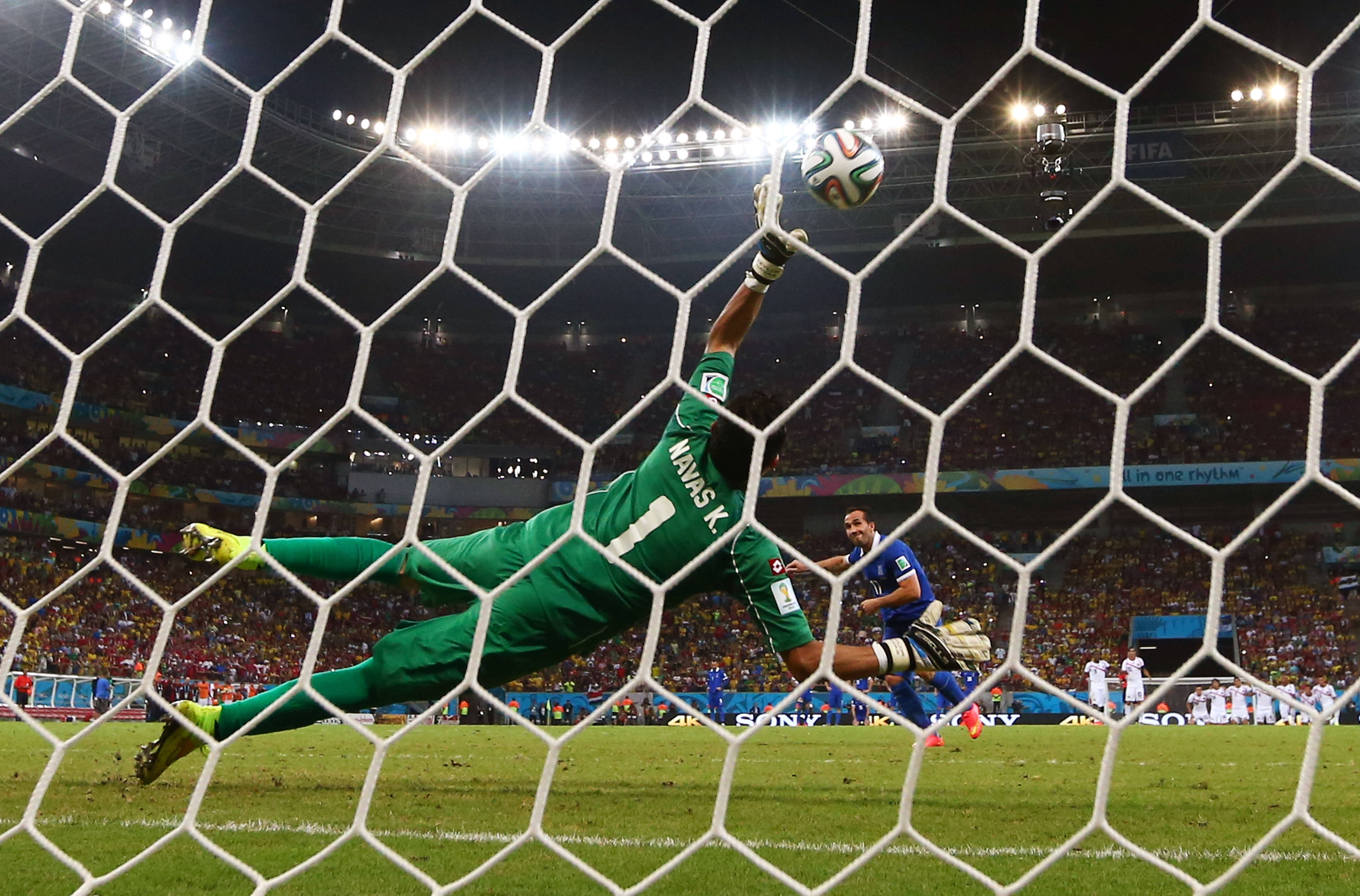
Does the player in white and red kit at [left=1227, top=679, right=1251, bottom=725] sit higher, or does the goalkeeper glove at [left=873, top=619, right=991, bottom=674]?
the goalkeeper glove at [left=873, top=619, right=991, bottom=674]

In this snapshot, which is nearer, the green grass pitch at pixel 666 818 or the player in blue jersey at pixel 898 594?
the green grass pitch at pixel 666 818

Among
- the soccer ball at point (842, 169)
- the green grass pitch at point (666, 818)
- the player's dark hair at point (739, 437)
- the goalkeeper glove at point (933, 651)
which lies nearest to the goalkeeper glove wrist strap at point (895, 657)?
the goalkeeper glove at point (933, 651)

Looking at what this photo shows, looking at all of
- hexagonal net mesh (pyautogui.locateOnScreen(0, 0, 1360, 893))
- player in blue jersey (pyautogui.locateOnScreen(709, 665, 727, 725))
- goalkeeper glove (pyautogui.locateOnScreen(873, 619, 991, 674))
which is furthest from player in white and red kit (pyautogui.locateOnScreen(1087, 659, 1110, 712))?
hexagonal net mesh (pyautogui.locateOnScreen(0, 0, 1360, 893))

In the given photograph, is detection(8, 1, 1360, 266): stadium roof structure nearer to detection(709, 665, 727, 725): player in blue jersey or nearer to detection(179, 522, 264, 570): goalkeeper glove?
detection(709, 665, 727, 725): player in blue jersey

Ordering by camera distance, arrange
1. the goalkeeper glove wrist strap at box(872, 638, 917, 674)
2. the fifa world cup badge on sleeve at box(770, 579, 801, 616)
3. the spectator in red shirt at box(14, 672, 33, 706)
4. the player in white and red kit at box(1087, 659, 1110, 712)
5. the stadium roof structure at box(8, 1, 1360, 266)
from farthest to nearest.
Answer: the stadium roof structure at box(8, 1, 1360, 266) < the player in white and red kit at box(1087, 659, 1110, 712) < the spectator in red shirt at box(14, 672, 33, 706) < the goalkeeper glove wrist strap at box(872, 638, 917, 674) < the fifa world cup badge on sleeve at box(770, 579, 801, 616)

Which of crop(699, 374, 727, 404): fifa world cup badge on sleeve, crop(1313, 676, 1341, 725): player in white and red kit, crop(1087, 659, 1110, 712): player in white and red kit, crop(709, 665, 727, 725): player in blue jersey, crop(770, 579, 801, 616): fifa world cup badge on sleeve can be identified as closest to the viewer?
crop(699, 374, 727, 404): fifa world cup badge on sleeve

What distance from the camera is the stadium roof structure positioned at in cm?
1923

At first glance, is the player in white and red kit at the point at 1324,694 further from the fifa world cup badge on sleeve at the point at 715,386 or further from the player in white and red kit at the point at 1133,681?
the fifa world cup badge on sleeve at the point at 715,386

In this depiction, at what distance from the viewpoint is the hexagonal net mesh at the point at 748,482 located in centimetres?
205

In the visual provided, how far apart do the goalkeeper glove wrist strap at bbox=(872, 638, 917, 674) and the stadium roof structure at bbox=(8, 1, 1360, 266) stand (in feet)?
48.1

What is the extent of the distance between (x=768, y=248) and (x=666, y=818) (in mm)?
1962

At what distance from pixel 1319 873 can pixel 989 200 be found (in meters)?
21.0

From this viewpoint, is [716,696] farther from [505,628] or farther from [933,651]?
[505,628]

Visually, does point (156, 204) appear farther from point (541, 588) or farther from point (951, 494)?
point (541, 588)
